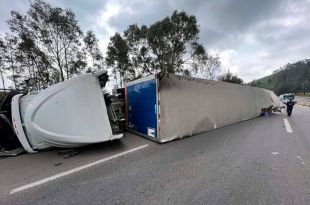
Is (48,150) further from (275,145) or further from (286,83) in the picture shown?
(286,83)

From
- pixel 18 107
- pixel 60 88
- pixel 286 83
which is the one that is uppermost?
pixel 286 83

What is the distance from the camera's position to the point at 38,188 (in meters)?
2.95

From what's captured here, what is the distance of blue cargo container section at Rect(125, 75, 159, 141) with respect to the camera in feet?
19.1

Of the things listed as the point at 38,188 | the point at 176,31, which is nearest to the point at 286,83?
the point at 176,31

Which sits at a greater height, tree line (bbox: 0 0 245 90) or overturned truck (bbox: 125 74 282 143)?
tree line (bbox: 0 0 245 90)

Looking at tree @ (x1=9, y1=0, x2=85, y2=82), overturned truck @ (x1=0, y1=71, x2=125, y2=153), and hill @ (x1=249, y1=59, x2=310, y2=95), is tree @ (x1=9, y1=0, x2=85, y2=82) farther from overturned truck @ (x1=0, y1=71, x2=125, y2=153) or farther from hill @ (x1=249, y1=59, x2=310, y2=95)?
hill @ (x1=249, y1=59, x2=310, y2=95)

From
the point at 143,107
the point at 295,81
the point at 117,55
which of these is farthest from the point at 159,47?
the point at 295,81

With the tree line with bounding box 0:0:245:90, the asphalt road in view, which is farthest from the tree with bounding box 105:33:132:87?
the asphalt road

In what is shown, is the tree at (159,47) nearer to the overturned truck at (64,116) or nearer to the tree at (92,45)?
the tree at (92,45)

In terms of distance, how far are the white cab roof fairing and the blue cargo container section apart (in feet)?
5.93

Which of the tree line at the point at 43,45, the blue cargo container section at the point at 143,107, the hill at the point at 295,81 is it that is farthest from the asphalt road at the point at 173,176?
the hill at the point at 295,81

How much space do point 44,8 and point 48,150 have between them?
40.7 feet

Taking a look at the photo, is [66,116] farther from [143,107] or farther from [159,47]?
[159,47]

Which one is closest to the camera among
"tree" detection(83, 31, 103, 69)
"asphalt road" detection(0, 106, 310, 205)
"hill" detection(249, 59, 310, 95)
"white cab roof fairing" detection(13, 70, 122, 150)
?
"asphalt road" detection(0, 106, 310, 205)
